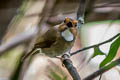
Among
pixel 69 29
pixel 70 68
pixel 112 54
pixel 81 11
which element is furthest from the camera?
pixel 69 29

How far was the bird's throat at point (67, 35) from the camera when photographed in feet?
4.80

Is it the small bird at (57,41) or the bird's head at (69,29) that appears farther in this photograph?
the small bird at (57,41)

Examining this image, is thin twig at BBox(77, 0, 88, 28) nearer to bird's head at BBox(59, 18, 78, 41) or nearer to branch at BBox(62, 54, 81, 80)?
bird's head at BBox(59, 18, 78, 41)

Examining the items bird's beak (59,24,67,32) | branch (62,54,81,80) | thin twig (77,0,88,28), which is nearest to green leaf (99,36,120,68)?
branch (62,54,81,80)

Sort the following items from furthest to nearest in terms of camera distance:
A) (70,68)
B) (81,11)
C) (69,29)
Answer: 1. (69,29)
2. (81,11)
3. (70,68)

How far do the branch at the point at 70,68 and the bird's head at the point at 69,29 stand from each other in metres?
0.09

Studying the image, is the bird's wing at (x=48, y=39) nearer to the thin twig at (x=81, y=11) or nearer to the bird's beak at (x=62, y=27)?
the bird's beak at (x=62, y=27)

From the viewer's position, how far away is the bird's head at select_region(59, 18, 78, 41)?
4.47ft

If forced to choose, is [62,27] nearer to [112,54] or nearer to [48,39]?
[48,39]

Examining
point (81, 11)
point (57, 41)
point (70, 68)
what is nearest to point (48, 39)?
point (57, 41)

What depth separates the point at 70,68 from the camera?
1127 millimetres

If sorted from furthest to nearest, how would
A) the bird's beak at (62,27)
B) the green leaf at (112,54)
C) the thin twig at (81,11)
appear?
the bird's beak at (62,27) < the thin twig at (81,11) < the green leaf at (112,54)

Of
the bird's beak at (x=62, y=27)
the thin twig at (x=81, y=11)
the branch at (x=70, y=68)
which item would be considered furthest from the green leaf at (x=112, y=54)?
the bird's beak at (x=62, y=27)

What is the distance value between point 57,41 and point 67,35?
7 cm
